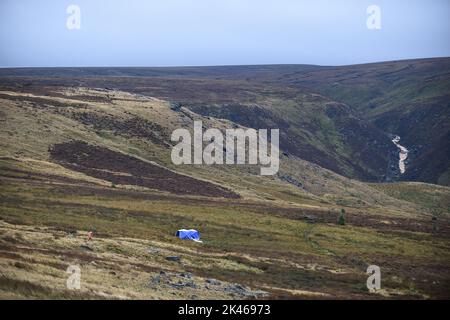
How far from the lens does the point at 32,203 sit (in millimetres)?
64750

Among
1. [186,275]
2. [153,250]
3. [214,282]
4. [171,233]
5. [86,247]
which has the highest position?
[86,247]

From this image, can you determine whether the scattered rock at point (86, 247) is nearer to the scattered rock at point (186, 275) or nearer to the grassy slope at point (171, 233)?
the grassy slope at point (171, 233)

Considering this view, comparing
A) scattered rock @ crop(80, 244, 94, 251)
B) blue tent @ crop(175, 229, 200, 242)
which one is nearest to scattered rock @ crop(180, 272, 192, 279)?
scattered rock @ crop(80, 244, 94, 251)

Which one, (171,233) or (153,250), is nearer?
(153,250)

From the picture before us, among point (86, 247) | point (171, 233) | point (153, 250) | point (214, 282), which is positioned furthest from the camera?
point (171, 233)

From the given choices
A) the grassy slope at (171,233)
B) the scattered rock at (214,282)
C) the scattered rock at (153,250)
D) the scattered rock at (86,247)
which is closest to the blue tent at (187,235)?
the grassy slope at (171,233)

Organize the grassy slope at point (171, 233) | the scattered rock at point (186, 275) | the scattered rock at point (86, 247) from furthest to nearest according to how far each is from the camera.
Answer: the scattered rock at point (86, 247) < the scattered rock at point (186, 275) < the grassy slope at point (171, 233)

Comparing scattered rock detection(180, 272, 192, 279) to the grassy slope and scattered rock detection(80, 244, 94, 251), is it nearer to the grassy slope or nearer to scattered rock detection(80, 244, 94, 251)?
the grassy slope

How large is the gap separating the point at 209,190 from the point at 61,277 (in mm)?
65007

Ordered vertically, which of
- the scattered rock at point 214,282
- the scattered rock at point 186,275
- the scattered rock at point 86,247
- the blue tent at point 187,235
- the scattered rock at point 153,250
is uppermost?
the scattered rock at point 86,247

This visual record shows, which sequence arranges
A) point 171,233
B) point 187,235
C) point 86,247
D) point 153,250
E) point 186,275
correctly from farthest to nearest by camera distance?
point 171,233 < point 187,235 < point 153,250 < point 86,247 < point 186,275

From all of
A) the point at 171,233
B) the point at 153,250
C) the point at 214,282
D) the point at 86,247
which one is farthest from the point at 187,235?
the point at 214,282

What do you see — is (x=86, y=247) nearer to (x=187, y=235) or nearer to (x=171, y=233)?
(x=187, y=235)
